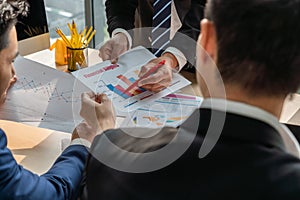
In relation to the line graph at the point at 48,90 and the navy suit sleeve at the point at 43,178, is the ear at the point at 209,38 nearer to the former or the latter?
the navy suit sleeve at the point at 43,178

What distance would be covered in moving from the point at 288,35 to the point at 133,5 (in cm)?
126

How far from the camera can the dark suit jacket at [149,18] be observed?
5.71 ft

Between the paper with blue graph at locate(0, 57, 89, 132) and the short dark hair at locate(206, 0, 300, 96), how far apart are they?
2.41 ft

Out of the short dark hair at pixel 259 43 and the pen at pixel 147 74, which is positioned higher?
the short dark hair at pixel 259 43

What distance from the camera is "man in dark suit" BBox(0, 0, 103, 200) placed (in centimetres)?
98

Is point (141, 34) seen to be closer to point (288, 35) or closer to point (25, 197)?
point (25, 197)

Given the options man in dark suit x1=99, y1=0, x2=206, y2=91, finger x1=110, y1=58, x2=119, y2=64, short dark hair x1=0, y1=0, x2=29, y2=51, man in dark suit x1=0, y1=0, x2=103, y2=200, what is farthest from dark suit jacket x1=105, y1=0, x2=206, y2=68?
short dark hair x1=0, y1=0, x2=29, y2=51

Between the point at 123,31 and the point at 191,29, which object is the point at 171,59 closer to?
the point at 191,29

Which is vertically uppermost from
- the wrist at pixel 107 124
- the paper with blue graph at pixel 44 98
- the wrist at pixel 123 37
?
the wrist at pixel 123 37

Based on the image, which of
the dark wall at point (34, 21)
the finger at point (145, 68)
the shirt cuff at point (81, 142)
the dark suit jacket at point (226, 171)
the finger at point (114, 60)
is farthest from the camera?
the dark wall at point (34, 21)

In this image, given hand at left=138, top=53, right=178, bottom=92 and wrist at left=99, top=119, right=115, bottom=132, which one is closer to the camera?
wrist at left=99, top=119, right=115, bottom=132

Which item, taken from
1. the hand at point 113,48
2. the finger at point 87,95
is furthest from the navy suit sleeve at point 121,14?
the finger at point 87,95

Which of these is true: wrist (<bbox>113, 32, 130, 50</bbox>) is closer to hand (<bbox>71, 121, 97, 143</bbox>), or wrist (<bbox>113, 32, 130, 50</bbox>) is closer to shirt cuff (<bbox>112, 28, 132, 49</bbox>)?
shirt cuff (<bbox>112, 28, 132, 49</bbox>)

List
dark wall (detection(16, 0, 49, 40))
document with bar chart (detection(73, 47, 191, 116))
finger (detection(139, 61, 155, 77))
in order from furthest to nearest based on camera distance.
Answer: dark wall (detection(16, 0, 49, 40))
finger (detection(139, 61, 155, 77))
document with bar chart (detection(73, 47, 191, 116))
